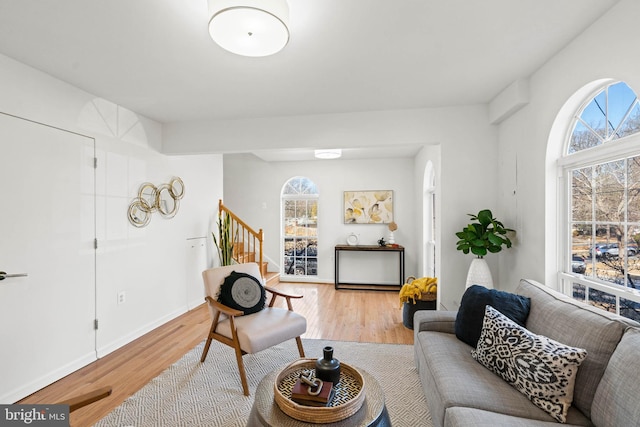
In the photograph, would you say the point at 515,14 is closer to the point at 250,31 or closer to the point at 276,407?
the point at 250,31

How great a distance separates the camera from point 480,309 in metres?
2.09

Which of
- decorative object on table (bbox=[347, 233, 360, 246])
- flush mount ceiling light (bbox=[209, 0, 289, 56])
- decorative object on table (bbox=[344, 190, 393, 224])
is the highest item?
flush mount ceiling light (bbox=[209, 0, 289, 56])

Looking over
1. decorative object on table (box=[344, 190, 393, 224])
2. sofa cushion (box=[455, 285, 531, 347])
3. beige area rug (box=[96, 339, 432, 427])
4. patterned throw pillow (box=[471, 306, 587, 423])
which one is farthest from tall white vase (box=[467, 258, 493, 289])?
decorative object on table (box=[344, 190, 393, 224])

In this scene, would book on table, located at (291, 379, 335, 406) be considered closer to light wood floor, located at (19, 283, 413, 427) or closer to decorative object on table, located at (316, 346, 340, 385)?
decorative object on table, located at (316, 346, 340, 385)

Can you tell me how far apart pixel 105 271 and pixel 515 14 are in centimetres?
389

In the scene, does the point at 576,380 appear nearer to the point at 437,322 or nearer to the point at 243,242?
the point at 437,322

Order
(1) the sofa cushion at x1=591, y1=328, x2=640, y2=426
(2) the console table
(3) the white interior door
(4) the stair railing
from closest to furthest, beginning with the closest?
(1) the sofa cushion at x1=591, y1=328, x2=640, y2=426 < (3) the white interior door < (4) the stair railing < (2) the console table

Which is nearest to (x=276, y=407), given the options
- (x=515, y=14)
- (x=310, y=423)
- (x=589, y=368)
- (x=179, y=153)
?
(x=310, y=423)

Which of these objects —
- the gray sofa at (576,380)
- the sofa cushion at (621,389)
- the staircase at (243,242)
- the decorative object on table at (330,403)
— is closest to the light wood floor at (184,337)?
the staircase at (243,242)

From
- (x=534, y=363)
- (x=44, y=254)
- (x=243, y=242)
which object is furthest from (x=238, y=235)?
(x=534, y=363)

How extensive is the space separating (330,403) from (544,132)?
250cm

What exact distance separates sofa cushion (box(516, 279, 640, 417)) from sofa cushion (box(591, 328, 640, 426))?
0.05 meters

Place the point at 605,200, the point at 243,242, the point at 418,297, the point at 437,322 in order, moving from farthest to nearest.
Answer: the point at 243,242
the point at 418,297
the point at 437,322
the point at 605,200

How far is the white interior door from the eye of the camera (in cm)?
227
